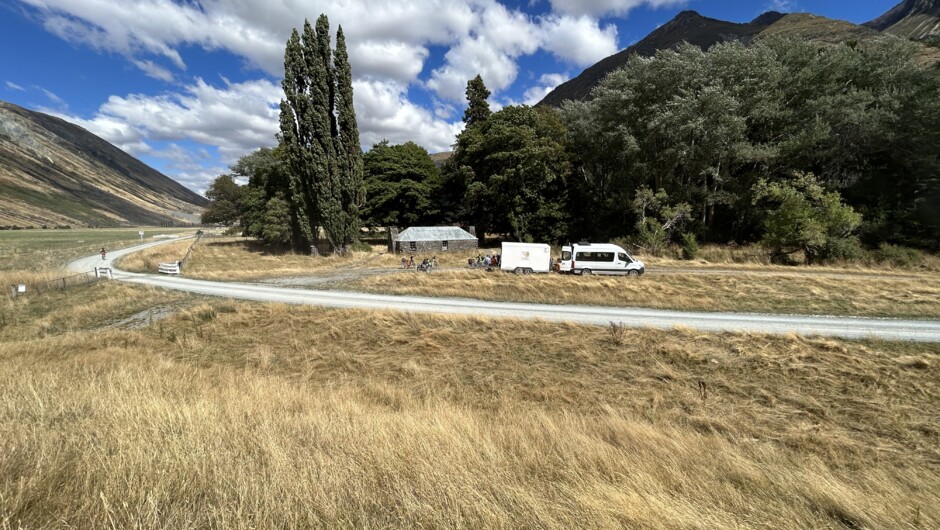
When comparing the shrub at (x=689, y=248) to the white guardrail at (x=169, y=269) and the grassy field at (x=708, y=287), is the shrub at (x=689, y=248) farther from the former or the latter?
the white guardrail at (x=169, y=269)

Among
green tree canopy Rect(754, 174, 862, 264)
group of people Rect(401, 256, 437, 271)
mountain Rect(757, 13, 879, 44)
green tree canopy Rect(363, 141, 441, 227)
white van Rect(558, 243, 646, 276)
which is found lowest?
group of people Rect(401, 256, 437, 271)

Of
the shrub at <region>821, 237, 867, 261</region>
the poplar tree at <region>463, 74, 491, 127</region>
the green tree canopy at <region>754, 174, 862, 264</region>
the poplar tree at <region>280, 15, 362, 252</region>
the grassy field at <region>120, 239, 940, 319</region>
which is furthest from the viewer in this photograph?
the poplar tree at <region>463, 74, 491, 127</region>

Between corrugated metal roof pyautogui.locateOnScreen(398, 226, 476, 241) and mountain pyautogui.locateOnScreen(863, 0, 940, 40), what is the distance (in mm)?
166506

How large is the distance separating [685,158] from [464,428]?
3509 cm

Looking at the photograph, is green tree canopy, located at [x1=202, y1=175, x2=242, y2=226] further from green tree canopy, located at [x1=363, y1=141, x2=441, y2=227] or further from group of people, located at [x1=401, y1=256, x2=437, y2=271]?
group of people, located at [x1=401, y1=256, x2=437, y2=271]

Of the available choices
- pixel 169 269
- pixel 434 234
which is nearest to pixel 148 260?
pixel 169 269

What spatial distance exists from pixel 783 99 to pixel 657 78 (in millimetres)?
10863

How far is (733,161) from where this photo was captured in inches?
1325

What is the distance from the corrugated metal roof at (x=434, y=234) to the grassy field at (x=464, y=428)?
2482cm

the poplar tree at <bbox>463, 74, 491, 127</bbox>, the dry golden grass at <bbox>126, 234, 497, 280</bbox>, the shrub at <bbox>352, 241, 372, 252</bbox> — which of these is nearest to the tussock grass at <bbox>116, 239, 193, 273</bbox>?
the dry golden grass at <bbox>126, 234, 497, 280</bbox>

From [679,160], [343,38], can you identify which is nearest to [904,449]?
[679,160]

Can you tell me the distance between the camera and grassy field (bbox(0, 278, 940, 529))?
11.3ft

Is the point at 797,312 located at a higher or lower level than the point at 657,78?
lower

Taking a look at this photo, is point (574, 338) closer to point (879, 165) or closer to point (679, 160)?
point (679, 160)
